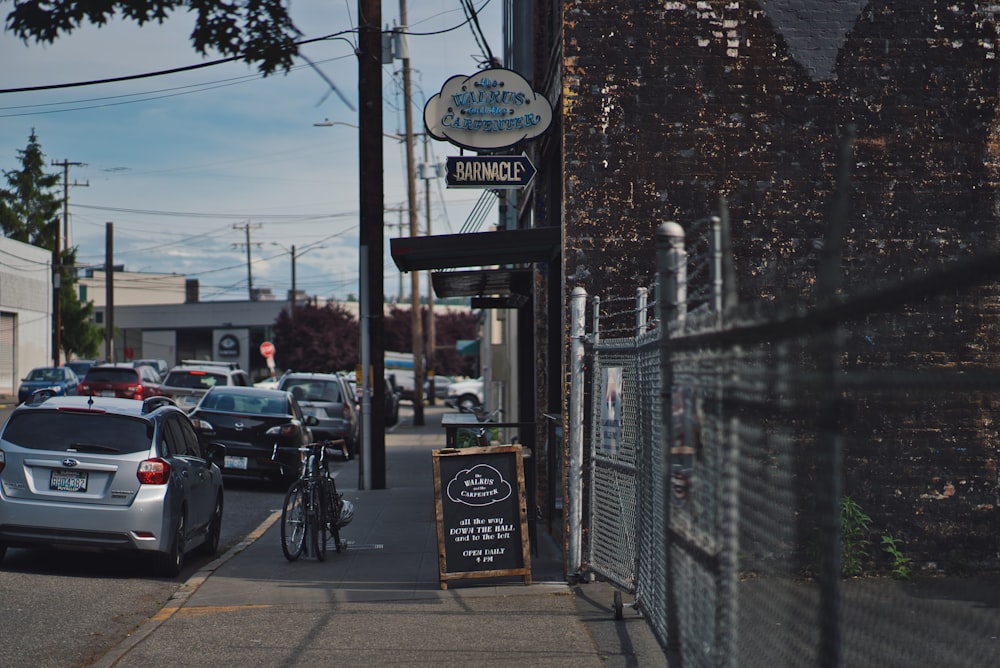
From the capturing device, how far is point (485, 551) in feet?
31.4

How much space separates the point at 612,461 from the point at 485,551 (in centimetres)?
133

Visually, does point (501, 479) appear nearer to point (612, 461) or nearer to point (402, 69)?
point (612, 461)

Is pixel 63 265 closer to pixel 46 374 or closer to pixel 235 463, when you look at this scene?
pixel 46 374

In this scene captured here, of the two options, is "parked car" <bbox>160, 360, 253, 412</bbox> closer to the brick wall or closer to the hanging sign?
the hanging sign

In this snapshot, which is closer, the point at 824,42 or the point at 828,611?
the point at 828,611

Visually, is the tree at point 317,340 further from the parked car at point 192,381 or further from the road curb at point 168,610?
the road curb at point 168,610

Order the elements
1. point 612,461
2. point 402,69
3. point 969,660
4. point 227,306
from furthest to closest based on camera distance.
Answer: point 227,306
point 402,69
point 612,461
point 969,660

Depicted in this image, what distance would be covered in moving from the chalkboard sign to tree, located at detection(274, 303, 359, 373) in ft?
208

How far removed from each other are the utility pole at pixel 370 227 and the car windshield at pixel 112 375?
16046 millimetres

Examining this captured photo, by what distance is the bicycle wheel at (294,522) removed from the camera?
11109mm

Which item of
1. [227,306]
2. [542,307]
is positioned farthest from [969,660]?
[227,306]

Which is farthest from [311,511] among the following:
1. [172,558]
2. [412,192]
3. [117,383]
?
[412,192]

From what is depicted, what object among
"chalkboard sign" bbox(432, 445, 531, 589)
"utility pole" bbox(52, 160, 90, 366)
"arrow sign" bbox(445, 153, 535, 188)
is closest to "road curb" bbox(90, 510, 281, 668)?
"chalkboard sign" bbox(432, 445, 531, 589)

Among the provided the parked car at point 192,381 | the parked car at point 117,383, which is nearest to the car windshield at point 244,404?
the parked car at point 192,381
